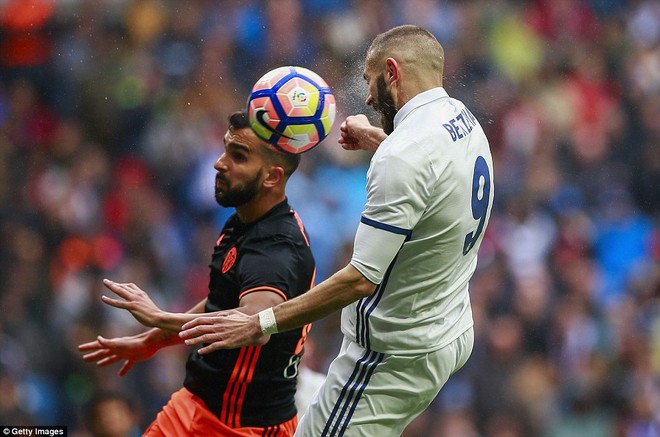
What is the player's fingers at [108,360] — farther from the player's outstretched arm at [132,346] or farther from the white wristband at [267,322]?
the white wristband at [267,322]

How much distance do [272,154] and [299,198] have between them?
193 inches

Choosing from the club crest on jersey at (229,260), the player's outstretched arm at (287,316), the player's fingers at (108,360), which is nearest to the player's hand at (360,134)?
the club crest on jersey at (229,260)

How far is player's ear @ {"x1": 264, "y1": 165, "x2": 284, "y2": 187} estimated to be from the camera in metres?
4.98

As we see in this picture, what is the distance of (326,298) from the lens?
Answer: 4.04 meters

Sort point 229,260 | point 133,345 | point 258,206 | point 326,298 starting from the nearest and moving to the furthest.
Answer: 1. point 326,298
2. point 229,260
3. point 258,206
4. point 133,345

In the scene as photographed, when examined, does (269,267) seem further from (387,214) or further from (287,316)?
(387,214)

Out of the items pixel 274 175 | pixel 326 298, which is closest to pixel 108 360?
pixel 274 175

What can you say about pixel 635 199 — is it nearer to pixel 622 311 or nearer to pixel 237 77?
pixel 622 311

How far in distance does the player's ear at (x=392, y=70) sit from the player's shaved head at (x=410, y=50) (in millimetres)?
22

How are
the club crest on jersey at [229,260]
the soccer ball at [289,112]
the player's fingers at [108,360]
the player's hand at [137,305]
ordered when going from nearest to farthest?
the player's hand at [137,305], the club crest on jersey at [229,260], the soccer ball at [289,112], the player's fingers at [108,360]

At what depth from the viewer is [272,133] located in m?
4.98

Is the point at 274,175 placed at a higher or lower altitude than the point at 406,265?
higher

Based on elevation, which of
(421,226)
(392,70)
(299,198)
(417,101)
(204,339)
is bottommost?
(204,339)

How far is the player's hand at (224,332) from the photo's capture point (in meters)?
4.09
